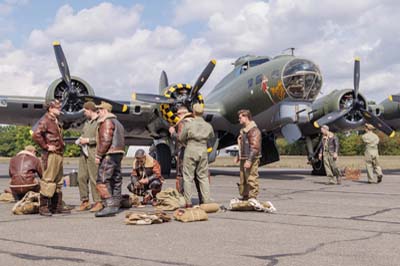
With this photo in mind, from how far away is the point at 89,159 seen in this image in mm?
8711

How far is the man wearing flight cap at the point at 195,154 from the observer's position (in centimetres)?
837

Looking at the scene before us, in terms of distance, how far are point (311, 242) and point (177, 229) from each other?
188 cm

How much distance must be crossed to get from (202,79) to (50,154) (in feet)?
33.2

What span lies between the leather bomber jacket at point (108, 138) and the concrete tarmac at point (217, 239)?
1070 millimetres

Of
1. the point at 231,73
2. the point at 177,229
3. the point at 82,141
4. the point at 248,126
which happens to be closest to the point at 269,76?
the point at 231,73

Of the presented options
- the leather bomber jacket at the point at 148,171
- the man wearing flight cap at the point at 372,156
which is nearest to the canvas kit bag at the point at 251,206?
the leather bomber jacket at the point at 148,171

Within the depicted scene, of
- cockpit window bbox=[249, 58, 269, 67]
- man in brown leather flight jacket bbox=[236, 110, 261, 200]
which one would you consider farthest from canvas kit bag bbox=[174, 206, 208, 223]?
cockpit window bbox=[249, 58, 269, 67]

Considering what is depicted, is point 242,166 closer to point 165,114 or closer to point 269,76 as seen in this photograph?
point 269,76

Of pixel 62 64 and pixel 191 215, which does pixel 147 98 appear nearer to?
pixel 62 64

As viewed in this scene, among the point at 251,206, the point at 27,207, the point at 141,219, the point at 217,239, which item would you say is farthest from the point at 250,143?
the point at 27,207

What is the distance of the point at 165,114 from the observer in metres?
18.3

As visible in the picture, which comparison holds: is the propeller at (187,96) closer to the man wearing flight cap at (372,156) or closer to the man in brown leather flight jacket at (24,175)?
the man wearing flight cap at (372,156)

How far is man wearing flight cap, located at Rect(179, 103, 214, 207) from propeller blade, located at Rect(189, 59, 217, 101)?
915cm

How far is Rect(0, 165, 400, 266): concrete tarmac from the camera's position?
4.84m
